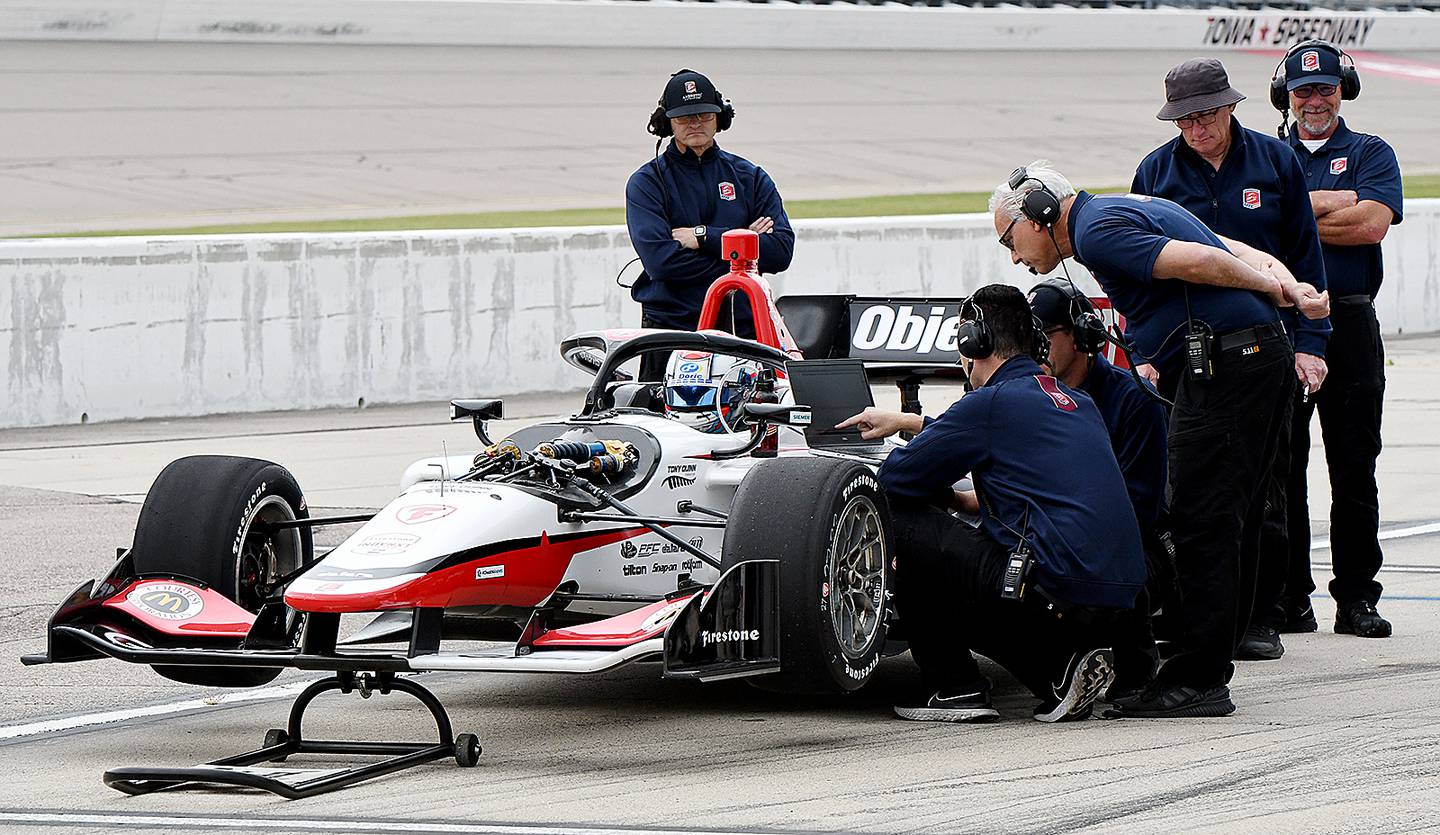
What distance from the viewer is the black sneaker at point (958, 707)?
6.41 m

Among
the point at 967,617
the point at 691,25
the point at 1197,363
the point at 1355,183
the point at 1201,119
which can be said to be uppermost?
the point at 691,25

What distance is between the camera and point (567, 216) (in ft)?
78.9

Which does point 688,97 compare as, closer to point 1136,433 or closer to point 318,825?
point 1136,433

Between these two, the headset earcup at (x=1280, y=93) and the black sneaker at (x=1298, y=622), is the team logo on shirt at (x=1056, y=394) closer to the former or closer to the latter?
the black sneaker at (x=1298, y=622)

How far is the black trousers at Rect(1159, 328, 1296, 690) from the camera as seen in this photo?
658 centimetres

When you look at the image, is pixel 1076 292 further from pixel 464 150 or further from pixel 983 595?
pixel 464 150

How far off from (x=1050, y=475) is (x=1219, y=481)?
0.61m

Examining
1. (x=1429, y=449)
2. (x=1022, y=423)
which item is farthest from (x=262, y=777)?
(x=1429, y=449)

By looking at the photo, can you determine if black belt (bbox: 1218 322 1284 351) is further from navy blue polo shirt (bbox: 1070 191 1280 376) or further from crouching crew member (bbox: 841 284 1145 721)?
crouching crew member (bbox: 841 284 1145 721)

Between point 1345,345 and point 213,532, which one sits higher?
point 1345,345

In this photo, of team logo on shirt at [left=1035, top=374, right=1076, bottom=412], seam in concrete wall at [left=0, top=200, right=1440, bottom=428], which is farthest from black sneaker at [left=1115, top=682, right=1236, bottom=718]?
seam in concrete wall at [left=0, top=200, right=1440, bottom=428]

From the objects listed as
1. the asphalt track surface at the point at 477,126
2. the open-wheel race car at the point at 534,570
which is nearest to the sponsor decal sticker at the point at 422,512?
the open-wheel race car at the point at 534,570

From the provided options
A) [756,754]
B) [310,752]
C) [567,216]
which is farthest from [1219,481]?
[567,216]

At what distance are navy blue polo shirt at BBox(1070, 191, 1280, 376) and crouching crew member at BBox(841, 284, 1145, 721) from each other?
306mm
